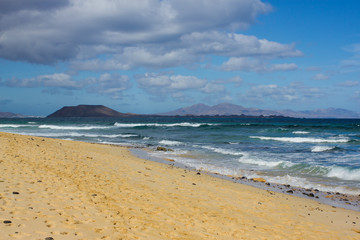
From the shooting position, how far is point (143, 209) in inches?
267

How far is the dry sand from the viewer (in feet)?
17.6

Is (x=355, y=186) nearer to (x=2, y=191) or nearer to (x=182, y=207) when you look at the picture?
(x=182, y=207)

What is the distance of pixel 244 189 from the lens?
10.1 metres

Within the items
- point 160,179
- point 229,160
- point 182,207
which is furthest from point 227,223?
point 229,160

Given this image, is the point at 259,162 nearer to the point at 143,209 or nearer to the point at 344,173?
the point at 344,173

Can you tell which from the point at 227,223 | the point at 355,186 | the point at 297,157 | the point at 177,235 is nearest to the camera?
the point at 177,235

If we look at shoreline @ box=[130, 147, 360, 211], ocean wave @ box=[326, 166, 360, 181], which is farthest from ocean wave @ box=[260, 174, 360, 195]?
ocean wave @ box=[326, 166, 360, 181]

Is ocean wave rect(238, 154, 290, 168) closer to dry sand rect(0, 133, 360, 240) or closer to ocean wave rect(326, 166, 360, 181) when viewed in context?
ocean wave rect(326, 166, 360, 181)

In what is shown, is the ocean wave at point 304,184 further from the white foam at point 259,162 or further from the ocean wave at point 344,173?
the white foam at point 259,162

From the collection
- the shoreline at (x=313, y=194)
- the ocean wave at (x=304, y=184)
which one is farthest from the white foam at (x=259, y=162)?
the shoreline at (x=313, y=194)

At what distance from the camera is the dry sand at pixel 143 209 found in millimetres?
5352

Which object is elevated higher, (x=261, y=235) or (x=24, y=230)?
(x=24, y=230)

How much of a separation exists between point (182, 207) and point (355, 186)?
25.5ft

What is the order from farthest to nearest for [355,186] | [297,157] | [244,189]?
1. [297,157]
2. [355,186]
3. [244,189]
